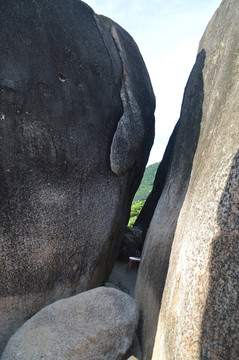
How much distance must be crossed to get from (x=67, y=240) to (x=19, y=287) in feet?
2.17

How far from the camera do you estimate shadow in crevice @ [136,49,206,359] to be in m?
2.89

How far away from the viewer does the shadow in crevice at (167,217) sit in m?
2.89

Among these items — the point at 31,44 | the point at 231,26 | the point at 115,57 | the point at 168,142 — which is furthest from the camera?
the point at 168,142

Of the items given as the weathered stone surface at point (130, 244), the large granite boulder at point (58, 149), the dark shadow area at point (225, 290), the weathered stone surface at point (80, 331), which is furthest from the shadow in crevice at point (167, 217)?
the weathered stone surface at point (130, 244)

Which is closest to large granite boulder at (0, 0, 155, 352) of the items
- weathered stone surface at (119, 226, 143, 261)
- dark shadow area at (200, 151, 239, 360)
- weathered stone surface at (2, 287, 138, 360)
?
weathered stone surface at (2, 287, 138, 360)

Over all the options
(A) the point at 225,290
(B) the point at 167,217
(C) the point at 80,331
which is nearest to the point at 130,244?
(B) the point at 167,217

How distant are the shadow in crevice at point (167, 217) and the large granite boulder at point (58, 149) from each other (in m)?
0.61

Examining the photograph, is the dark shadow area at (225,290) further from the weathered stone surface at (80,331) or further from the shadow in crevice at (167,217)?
the weathered stone surface at (80,331)

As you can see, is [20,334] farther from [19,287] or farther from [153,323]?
[153,323]

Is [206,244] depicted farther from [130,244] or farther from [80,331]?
[130,244]

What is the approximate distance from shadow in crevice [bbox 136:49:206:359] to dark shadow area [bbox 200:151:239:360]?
1054 millimetres

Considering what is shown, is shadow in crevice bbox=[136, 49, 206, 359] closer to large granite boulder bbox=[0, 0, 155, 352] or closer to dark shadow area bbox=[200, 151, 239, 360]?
large granite boulder bbox=[0, 0, 155, 352]

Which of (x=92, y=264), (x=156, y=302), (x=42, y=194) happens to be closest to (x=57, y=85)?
(x=42, y=194)

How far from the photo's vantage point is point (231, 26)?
3023 mm
